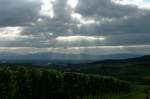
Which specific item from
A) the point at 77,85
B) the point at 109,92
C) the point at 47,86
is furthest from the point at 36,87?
the point at 109,92

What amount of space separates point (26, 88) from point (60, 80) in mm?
15434

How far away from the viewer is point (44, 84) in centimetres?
9894

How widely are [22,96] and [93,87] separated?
46423 mm

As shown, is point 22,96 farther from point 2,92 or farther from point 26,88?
point 2,92

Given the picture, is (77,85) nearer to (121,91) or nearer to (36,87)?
(36,87)

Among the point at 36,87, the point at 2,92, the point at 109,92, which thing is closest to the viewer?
the point at 2,92

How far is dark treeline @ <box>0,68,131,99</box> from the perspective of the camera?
80.2m

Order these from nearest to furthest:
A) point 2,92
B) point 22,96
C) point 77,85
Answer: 1. point 2,92
2. point 22,96
3. point 77,85

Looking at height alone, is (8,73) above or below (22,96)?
above

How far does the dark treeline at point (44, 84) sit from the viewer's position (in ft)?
263

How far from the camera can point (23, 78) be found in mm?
89750

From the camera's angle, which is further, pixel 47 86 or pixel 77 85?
pixel 77 85

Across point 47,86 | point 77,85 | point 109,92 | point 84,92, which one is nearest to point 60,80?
point 47,86

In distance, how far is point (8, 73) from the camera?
7962cm
